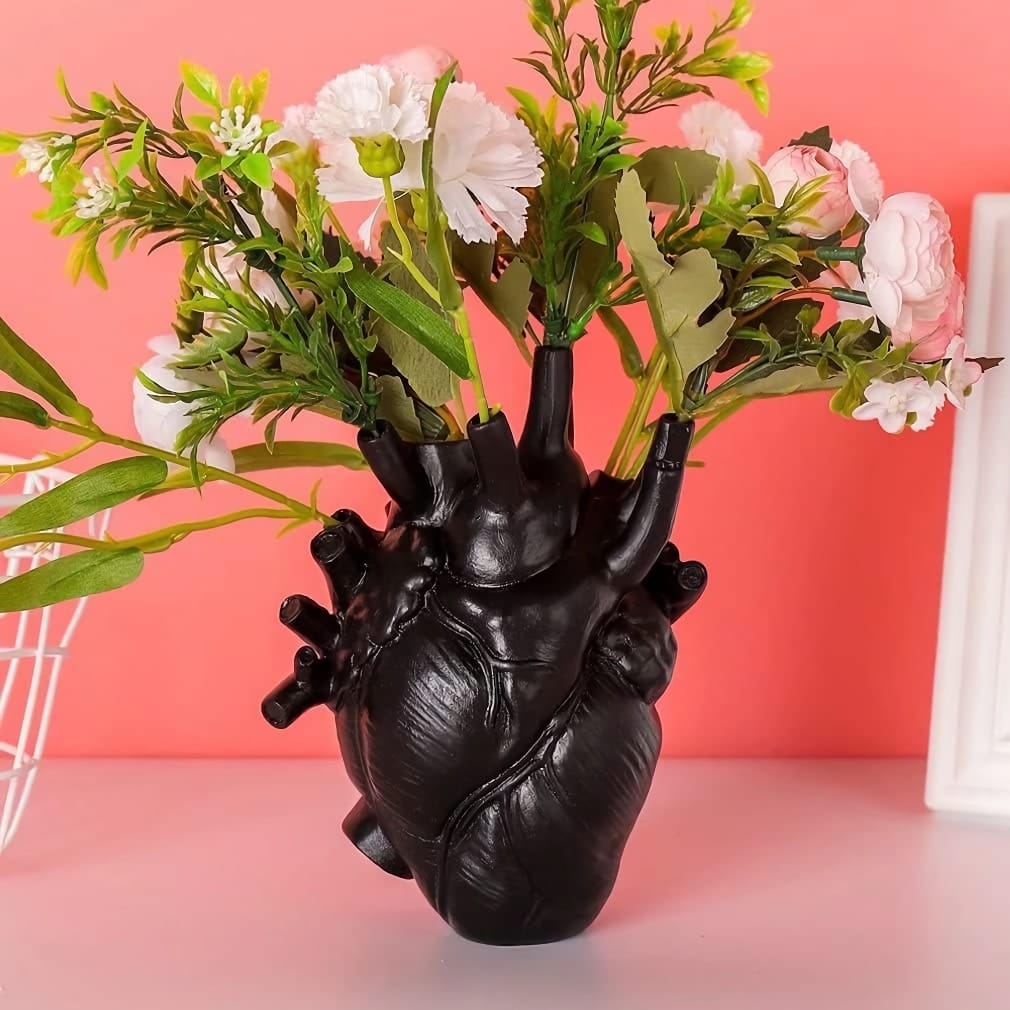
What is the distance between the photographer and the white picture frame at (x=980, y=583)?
1.01 m

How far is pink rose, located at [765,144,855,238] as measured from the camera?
701 mm

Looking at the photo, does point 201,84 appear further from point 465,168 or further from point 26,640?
point 26,640

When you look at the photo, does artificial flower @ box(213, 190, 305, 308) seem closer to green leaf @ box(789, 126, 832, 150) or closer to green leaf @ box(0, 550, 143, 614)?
green leaf @ box(0, 550, 143, 614)

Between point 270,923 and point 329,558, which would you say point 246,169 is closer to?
point 329,558

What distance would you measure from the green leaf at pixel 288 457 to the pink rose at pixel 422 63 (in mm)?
227

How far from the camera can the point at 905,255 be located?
0.67 m

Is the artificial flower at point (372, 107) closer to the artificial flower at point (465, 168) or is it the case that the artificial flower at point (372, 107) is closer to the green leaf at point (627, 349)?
the artificial flower at point (465, 168)

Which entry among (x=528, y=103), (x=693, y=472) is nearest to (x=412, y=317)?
(x=528, y=103)

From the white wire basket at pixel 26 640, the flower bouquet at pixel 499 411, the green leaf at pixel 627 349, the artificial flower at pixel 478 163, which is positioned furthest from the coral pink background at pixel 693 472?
the artificial flower at pixel 478 163

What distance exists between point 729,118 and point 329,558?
13.5 inches

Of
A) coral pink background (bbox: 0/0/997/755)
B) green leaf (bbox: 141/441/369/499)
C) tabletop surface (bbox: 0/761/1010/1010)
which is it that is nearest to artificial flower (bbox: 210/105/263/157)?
green leaf (bbox: 141/441/369/499)

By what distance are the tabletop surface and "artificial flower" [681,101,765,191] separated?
445 millimetres

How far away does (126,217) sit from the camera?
2.06 feet

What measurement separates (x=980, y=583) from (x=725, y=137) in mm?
465
